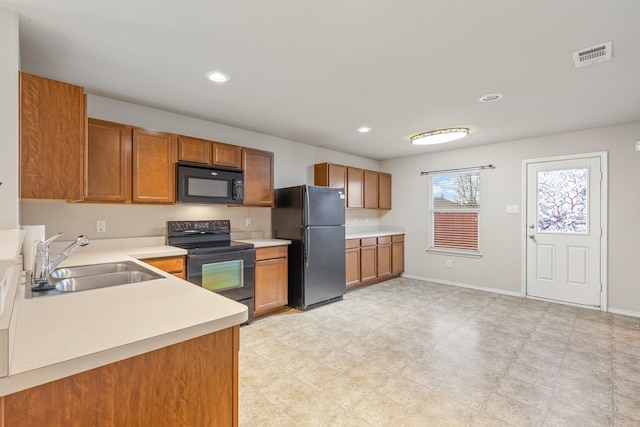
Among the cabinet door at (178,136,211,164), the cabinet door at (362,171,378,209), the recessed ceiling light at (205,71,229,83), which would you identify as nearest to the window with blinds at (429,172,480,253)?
the cabinet door at (362,171,378,209)

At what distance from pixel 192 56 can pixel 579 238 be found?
4.92 meters

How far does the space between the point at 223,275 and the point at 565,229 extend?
4.43 metres

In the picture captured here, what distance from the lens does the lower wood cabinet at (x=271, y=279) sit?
350cm

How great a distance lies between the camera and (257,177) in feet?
12.4

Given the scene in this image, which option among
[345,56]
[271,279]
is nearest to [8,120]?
[345,56]

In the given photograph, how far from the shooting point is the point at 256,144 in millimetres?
4133

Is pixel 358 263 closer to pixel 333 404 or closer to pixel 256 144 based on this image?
pixel 256 144

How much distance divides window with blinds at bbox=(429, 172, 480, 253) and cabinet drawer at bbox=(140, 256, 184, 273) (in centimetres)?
418

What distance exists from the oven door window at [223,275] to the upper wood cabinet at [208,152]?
1119 mm

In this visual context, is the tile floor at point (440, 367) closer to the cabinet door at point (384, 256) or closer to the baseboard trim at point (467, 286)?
the baseboard trim at point (467, 286)

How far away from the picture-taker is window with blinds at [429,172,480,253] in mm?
4949

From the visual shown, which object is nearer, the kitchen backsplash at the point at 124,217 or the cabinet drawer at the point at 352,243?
the kitchen backsplash at the point at 124,217

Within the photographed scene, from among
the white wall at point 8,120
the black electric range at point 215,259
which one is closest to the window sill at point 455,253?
the black electric range at point 215,259

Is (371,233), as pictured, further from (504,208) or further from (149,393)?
(149,393)
